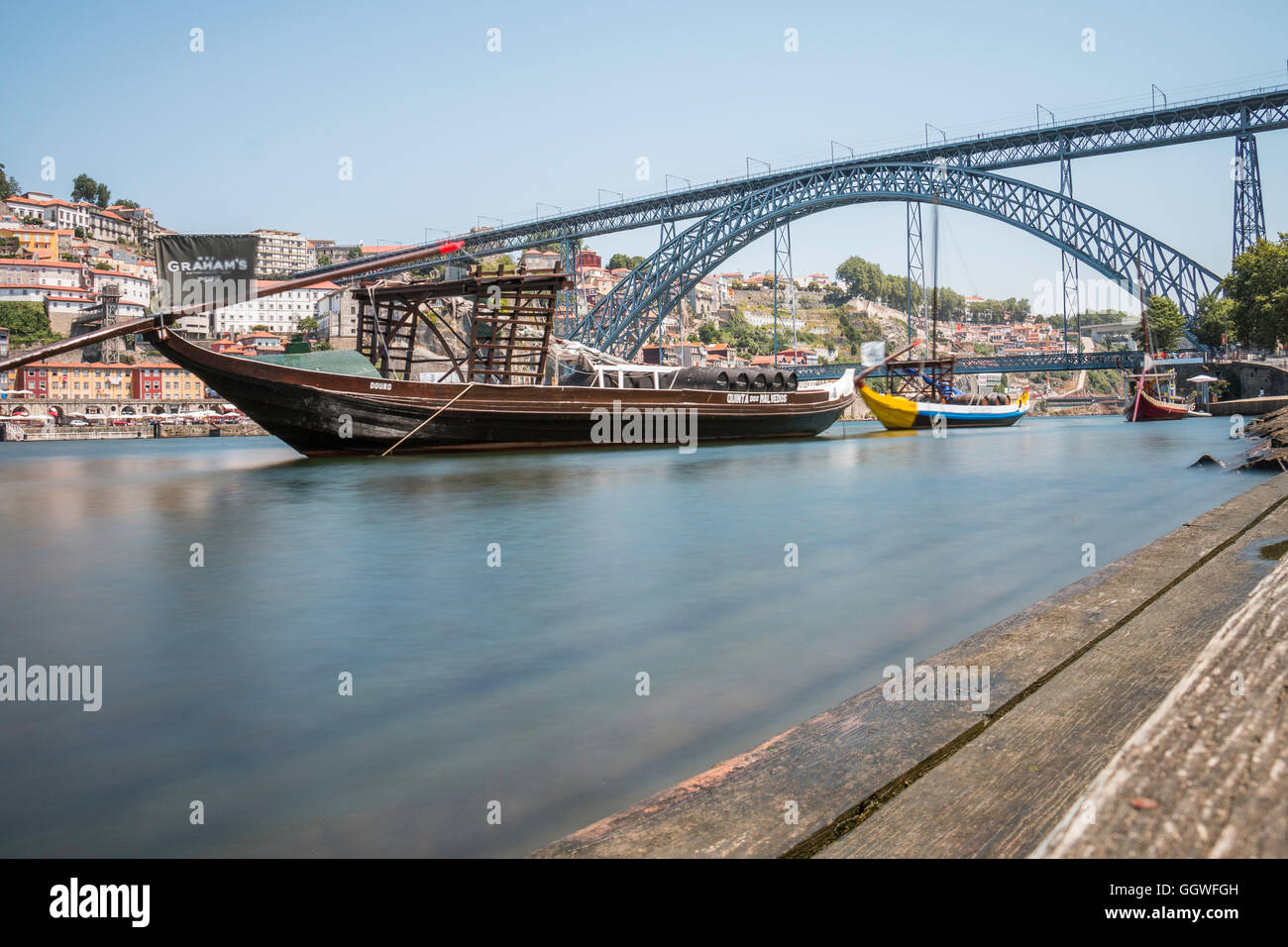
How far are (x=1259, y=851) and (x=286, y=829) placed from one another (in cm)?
240

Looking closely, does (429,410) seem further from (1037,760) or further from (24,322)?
(24,322)

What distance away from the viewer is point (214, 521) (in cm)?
1071

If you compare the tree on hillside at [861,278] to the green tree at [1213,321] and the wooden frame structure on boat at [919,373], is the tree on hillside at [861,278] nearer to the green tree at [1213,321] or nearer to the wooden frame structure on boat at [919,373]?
the green tree at [1213,321]

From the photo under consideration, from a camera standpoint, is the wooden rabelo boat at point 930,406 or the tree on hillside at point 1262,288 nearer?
the wooden rabelo boat at point 930,406

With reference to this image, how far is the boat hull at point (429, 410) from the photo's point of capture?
18.9 meters

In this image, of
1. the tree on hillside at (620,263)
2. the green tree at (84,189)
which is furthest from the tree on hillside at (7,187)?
the tree on hillside at (620,263)

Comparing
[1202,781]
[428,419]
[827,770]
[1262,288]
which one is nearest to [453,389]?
[428,419]

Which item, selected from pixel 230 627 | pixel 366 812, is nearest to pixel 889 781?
pixel 366 812

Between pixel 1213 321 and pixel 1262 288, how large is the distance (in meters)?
7.70

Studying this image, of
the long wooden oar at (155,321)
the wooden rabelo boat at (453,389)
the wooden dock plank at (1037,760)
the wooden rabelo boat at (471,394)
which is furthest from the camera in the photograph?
the wooden rabelo boat at (471,394)

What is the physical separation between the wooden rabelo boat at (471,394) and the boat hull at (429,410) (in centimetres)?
3

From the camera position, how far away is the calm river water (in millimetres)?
2701

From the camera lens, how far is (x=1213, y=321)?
56.0m

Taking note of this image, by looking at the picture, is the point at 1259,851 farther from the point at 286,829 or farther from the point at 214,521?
the point at 214,521
